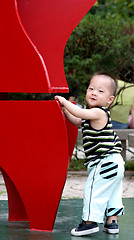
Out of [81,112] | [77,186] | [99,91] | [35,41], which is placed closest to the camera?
[81,112]

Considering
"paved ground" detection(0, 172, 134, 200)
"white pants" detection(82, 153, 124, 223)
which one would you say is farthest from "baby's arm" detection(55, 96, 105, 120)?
"paved ground" detection(0, 172, 134, 200)

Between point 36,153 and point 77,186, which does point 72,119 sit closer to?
point 36,153

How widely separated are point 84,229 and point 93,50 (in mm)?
5603

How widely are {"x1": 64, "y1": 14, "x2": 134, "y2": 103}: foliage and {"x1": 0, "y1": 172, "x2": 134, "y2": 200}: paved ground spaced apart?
1822 millimetres

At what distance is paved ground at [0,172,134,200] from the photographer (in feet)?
17.4

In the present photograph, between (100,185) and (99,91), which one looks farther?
(99,91)

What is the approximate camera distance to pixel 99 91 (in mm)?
3053

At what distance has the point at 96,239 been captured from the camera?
9.50 feet

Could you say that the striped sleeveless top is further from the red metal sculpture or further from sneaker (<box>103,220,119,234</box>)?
sneaker (<box>103,220,119,234</box>)

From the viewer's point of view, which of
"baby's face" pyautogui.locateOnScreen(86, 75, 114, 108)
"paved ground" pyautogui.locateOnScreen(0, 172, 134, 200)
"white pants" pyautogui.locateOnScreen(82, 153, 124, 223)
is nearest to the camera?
"white pants" pyautogui.locateOnScreen(82, 153, 124, 223)

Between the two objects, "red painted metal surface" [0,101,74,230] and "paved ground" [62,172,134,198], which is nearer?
"red painted metal surface" [0,101,74,230]

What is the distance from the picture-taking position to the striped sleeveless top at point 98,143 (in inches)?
116

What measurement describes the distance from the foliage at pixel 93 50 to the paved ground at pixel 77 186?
1822mm

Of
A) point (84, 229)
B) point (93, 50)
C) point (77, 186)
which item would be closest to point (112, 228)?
point (84, 229)
